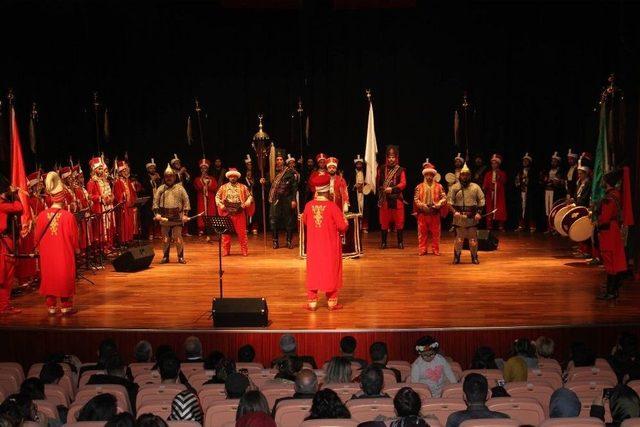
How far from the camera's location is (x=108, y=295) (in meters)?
12.2

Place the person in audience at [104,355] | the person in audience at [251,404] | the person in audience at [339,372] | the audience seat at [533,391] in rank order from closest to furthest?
the person in audience at [251,404] → the audience seat at [533,391] → the person in audience at [339,372] → the person in audience at [104,355]

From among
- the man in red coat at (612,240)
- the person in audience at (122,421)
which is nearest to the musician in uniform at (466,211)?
the man in red coat at (612,240)

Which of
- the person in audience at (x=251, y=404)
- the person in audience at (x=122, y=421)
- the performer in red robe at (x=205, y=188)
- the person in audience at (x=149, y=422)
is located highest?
the performer in red robe at (x=205, y=188)

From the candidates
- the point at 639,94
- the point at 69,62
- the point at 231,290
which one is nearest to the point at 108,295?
the point at 231,290

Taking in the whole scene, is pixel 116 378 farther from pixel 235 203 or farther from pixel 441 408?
pixel 235 203

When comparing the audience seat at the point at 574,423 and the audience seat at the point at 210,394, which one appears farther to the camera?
the audience seat at the point at 210,394

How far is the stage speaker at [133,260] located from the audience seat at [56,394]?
7.53 m

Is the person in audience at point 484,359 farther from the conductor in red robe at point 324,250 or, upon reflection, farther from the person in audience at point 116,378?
the conductor in red robe at point 324,250

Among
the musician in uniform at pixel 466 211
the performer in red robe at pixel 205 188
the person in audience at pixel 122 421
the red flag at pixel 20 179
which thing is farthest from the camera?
the performer in red robe at pixel 205 188

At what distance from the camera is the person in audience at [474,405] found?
5.29 meters

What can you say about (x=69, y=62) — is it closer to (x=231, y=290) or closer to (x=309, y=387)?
(x=231, y=290)

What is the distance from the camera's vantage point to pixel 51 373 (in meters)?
7.09

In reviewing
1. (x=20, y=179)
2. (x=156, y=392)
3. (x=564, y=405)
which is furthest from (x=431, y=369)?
(x=20, y=179)

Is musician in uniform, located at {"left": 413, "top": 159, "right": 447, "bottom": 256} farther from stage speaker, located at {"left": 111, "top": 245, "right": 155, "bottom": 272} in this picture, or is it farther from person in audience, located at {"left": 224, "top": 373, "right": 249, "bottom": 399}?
person in audience, located at {"left": 224, "top": 373, "right": 249, "bottom": 399}
